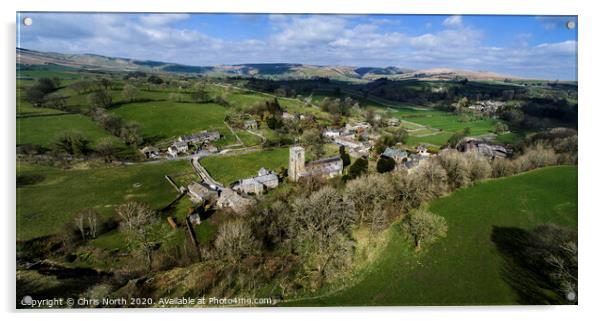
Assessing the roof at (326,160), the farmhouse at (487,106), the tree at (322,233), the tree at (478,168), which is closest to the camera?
the tree at (322,233)

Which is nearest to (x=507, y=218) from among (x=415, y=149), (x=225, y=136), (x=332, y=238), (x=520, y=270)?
(x=520, y=270)

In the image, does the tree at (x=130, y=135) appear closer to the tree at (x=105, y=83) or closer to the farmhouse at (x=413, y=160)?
the tree at (x=105, y=83)

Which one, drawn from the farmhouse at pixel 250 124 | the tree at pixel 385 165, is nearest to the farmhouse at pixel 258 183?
the farmhouse at pixel 250 124

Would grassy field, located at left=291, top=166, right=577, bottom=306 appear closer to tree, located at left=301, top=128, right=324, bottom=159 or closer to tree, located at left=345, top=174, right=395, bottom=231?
tree, located at left=345, top=174, right=395, bottom=231

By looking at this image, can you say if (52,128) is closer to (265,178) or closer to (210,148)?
(210,148)

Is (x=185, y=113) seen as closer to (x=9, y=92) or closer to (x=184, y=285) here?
(x=9, y=92)
